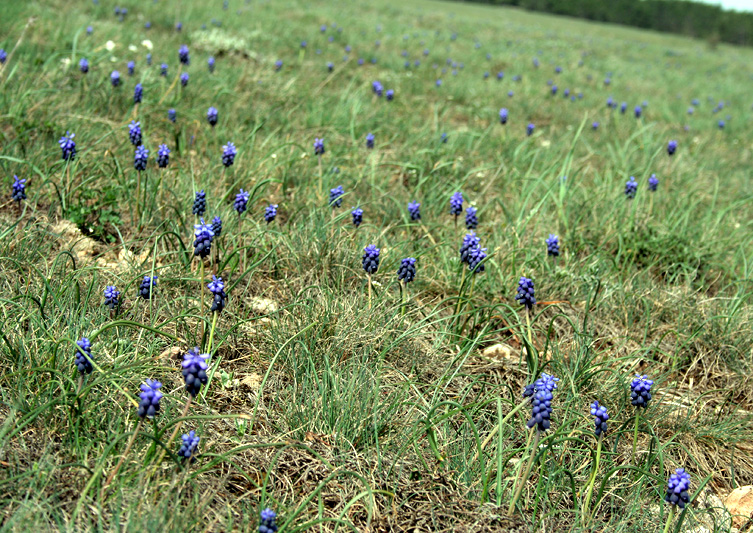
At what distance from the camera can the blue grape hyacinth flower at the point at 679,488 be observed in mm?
1815

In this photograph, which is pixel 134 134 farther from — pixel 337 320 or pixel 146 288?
pixel 337 320

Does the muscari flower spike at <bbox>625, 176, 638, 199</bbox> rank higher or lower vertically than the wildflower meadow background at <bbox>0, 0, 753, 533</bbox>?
higher

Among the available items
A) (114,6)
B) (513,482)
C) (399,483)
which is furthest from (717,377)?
(114,6)

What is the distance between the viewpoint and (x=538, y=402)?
1.81m

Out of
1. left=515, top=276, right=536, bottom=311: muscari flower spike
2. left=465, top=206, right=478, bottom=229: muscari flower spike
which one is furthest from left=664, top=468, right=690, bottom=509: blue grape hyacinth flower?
left=465, top=206, right=478, bottom=229: muscari flower spike

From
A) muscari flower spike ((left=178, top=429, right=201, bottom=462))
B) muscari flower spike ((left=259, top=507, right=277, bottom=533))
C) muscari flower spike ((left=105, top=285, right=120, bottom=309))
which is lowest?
muscari flower spike ((left=259, top=507, right=277, bottom=533))

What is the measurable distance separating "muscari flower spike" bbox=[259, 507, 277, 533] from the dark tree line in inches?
1683

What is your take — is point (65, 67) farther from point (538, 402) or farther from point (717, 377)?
point (717, 377)

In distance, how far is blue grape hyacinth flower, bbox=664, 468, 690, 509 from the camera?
1.82 m

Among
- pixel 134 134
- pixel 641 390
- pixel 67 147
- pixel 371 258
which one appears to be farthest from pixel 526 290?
pixel 67 147

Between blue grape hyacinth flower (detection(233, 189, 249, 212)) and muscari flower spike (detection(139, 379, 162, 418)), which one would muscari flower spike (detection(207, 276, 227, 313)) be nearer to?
muscari flower spike (detection(139, 379, 162, 418))

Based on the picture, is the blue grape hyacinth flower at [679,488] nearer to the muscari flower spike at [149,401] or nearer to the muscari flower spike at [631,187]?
the muscari flower spike at [149,401]

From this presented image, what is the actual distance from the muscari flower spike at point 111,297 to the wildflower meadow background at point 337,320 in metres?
0.01

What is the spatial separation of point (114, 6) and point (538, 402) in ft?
27.0
